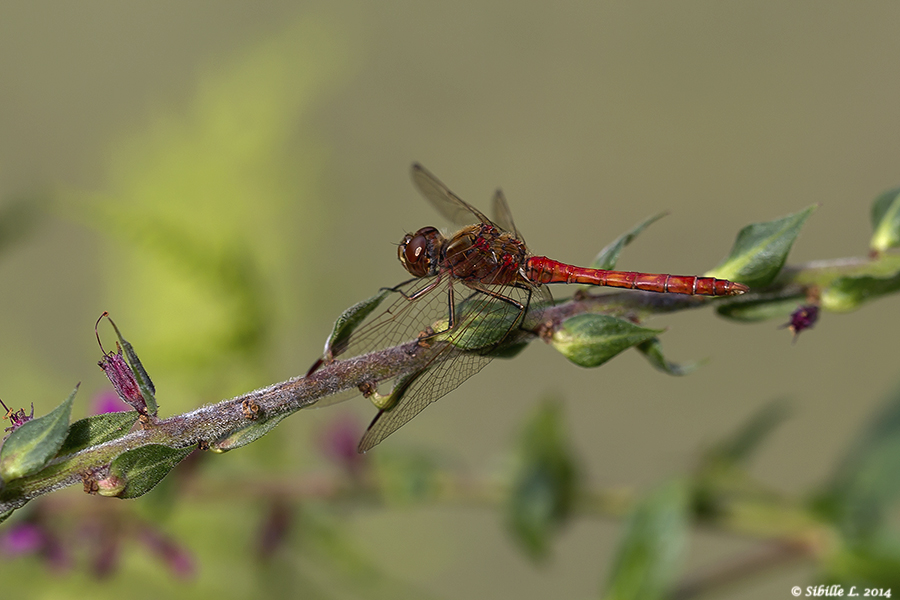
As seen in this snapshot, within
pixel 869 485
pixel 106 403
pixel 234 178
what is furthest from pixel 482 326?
pixel 234 178

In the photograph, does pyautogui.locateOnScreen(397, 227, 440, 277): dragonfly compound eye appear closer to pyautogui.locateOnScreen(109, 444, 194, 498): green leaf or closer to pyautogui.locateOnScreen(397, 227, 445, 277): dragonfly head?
pyautogui.locateOnScreen(397, 227, 445, 277): dragonfly head

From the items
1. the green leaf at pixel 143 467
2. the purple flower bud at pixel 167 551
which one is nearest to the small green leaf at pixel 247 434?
the green leaf at pixel 143 467

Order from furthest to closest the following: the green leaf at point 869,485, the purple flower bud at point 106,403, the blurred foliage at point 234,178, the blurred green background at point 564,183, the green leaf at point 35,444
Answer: the blurred green background at point 564,183 < the blurred foliage at point 234,178 < the green leaf at point 869,485 < the purple flower bud at point 106,403 < the green leaf at point 35,444

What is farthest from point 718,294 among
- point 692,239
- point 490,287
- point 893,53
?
point 893,53

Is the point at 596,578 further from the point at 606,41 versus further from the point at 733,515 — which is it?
the point at 606,41

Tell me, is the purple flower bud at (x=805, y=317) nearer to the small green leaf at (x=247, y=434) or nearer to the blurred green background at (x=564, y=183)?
the small green leaf at (x=247, y=434)

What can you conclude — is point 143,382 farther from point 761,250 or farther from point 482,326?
point 761,250
